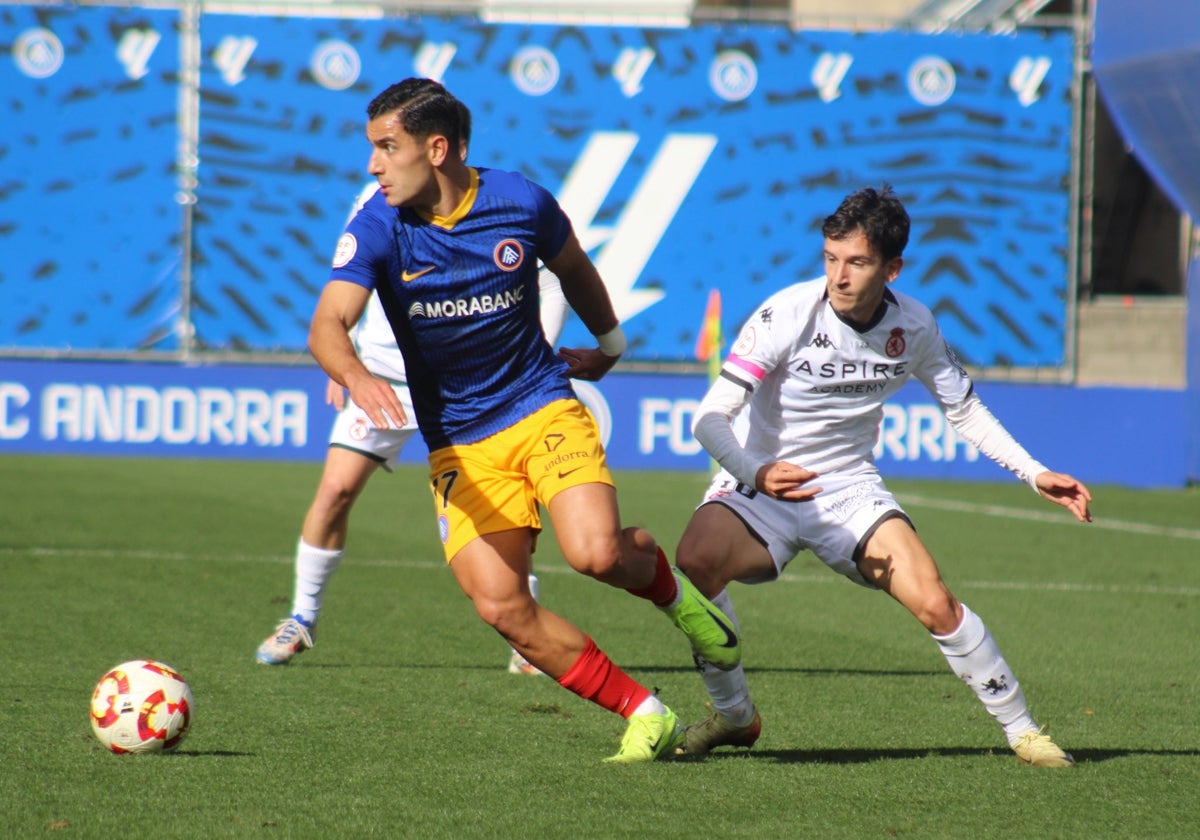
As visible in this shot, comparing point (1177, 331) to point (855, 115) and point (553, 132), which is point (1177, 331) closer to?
point (855, 115)

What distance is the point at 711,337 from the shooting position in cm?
1931

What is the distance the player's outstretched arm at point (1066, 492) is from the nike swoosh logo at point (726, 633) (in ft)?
3.38

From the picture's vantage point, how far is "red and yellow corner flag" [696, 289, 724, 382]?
60.5ft

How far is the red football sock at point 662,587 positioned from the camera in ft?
15.7

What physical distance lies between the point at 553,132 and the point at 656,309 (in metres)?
2.64

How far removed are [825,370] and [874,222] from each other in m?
0.53

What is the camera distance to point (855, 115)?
21328 mm

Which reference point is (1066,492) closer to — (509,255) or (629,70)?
(509,255)

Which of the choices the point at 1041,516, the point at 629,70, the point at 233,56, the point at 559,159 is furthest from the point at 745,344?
the point at 233,56

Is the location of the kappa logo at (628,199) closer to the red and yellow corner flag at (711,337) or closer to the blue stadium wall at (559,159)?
the blue stadium wall at (559,159)

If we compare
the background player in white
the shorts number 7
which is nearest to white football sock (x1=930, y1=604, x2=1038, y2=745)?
the background player in white

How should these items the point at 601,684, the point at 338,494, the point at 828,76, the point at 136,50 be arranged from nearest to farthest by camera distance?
the point at 601,684 → the point at 338,494 → the point at 136,50 → the point at 828,76

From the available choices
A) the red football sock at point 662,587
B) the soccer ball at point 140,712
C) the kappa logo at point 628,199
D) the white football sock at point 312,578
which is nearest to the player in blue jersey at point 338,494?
the white football sock at point 312,578

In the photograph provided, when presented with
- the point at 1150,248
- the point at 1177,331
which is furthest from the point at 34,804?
the point at 1150,248
